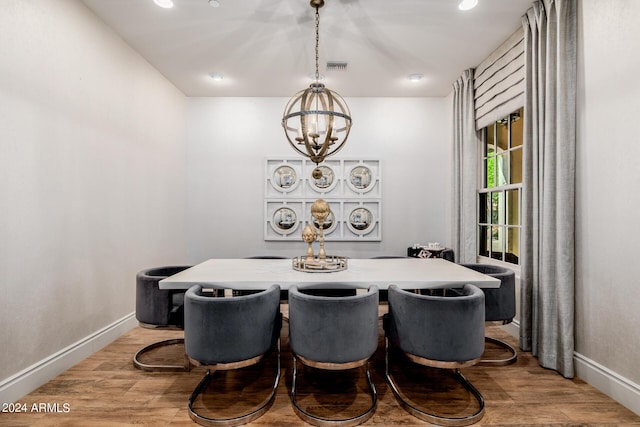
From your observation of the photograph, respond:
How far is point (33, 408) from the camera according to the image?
1968mm

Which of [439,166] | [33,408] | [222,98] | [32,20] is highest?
[222,98]

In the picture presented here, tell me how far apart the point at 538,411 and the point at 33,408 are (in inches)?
118

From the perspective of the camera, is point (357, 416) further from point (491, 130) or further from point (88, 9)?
point (88, 9)

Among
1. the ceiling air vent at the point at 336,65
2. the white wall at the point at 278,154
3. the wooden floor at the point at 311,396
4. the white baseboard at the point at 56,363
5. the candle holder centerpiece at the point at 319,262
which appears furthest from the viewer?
the white wall at the point at 278,154

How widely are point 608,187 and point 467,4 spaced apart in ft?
5.52

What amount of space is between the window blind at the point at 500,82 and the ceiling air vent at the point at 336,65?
1494mm

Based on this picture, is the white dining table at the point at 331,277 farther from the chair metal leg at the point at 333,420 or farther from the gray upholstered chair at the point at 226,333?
the chair metal leg at the point at 333,420

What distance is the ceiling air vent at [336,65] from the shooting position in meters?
3.53

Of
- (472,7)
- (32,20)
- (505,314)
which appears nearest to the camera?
(32,20)

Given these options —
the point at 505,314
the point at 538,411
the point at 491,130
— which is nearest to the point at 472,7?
the point at 491,130

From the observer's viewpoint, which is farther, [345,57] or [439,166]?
[439,166]

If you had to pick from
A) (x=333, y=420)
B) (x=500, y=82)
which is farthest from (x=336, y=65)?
(x=333, y=420)

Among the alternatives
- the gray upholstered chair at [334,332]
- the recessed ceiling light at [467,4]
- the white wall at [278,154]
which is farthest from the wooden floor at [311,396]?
the recessed ceiling light at [467,4]

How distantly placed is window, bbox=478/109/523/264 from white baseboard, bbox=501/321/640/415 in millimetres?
1212
